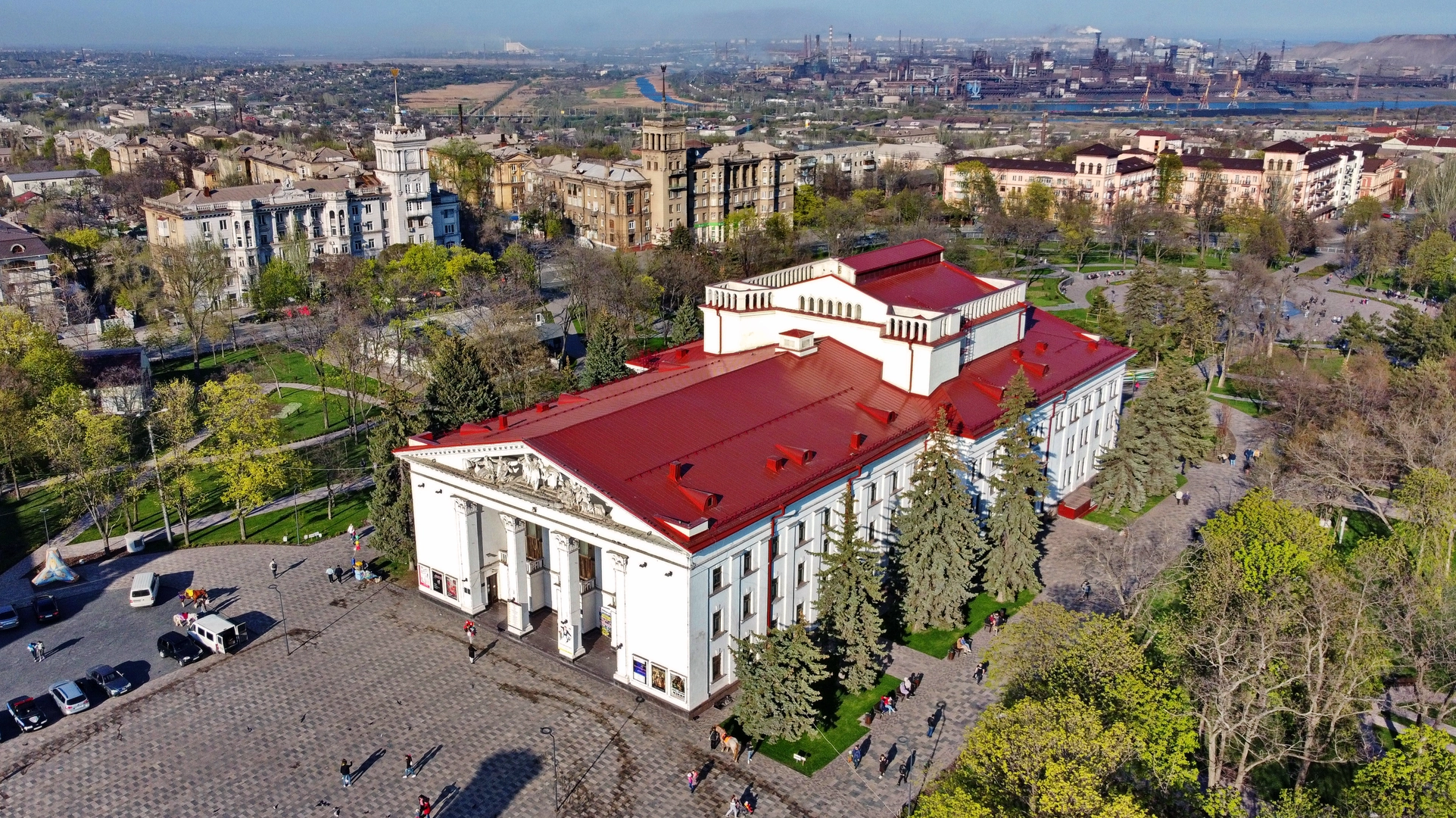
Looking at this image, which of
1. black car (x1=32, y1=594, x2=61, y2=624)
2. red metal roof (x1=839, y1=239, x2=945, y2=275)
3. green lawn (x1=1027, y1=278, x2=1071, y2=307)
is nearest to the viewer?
black car (x1=32, y1=594, x2=61, y2=624)

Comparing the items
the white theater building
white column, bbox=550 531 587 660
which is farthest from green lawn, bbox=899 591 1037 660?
white column, bbox=550 531 587 660

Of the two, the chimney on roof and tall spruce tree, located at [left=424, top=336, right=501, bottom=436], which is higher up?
the chimney on roof

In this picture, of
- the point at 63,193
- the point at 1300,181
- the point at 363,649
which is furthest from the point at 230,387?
the point at 1300,181

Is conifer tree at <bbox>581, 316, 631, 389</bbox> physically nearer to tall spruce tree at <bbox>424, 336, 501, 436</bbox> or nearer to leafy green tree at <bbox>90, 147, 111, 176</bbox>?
tall spruce tree at <bbox>424, 336, 501, 436</bbox>

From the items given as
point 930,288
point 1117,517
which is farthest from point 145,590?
point 1117,517

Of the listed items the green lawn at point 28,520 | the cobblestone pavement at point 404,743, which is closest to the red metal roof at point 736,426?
the cobblestone pavement at point 404,743

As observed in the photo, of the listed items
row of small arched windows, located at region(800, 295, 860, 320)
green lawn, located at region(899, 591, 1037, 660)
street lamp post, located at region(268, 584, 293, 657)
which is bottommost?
green lawn, located at region(899, 591, 1037, 660)

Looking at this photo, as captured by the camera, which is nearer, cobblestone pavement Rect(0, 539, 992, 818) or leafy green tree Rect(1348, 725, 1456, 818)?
leafy green tree Rect(1348, 725, 1456, 818)
